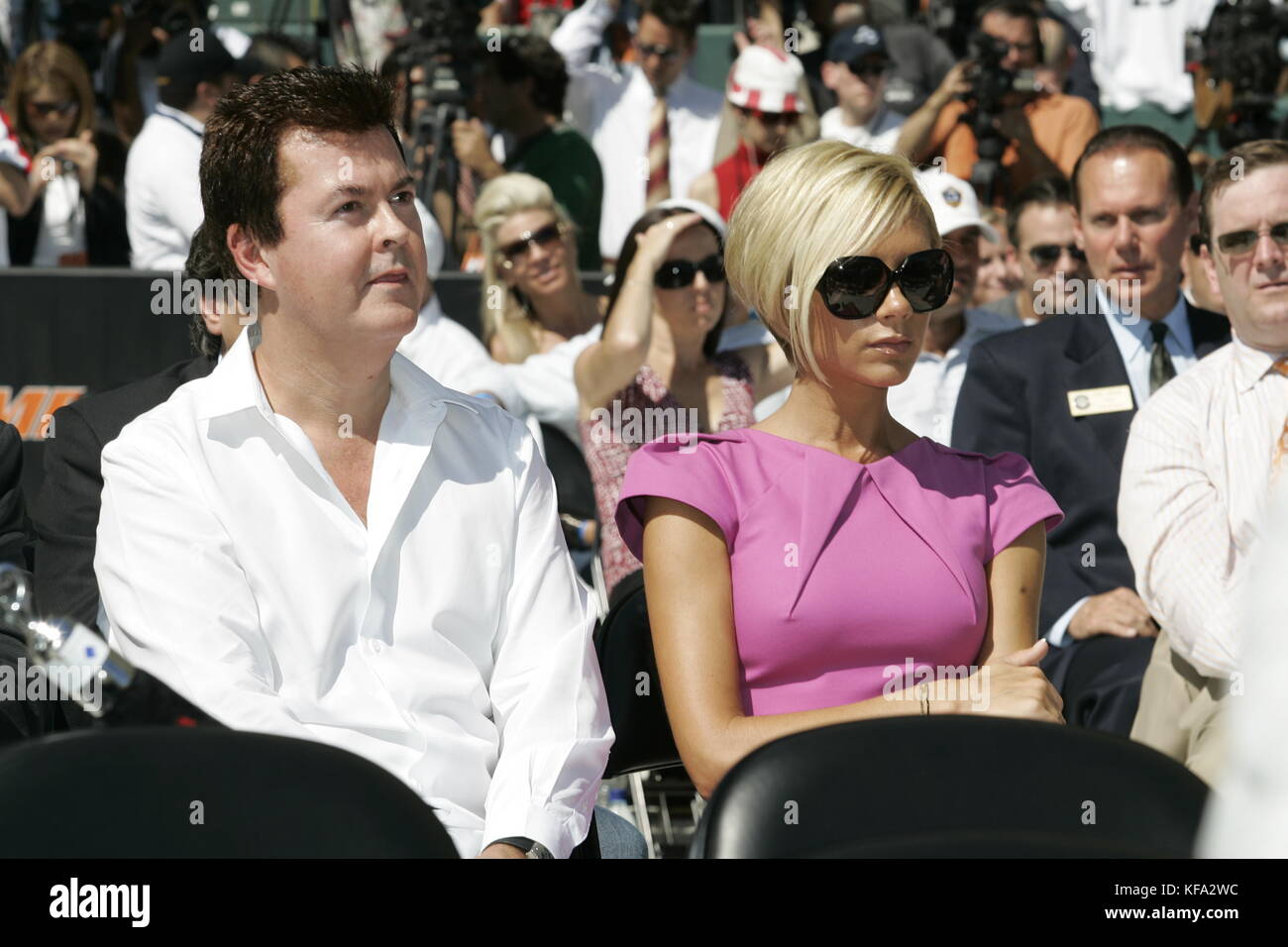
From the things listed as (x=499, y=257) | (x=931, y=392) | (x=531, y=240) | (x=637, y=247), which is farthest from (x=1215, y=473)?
(x=499, y=257)

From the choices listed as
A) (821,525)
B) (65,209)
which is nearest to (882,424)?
(821,525)

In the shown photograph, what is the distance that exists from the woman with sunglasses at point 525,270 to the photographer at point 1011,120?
7.01ft

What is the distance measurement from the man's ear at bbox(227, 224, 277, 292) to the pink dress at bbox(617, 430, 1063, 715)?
0.69 metres

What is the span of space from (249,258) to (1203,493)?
83.1 inches

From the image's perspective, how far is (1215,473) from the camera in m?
3.70

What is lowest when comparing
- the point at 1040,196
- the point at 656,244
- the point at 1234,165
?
the point at 656,244

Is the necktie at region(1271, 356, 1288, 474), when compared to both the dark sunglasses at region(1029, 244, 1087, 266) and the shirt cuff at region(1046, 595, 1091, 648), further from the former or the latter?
the dark sunglasses at region(1029, 244, 1087, 266)

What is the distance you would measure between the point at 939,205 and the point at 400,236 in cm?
287

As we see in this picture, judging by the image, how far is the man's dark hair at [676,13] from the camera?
784 centimetres

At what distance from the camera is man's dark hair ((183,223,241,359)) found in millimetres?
2853

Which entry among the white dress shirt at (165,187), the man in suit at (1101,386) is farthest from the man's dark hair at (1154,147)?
the white dress shirt at (165,187)

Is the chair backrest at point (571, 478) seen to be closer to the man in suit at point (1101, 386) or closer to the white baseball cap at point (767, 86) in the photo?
the man in suit at point (1101, 386)

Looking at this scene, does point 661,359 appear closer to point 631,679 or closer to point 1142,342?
point 1142,342

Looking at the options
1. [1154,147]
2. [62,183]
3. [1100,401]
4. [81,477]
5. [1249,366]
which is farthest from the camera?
[62,183]
